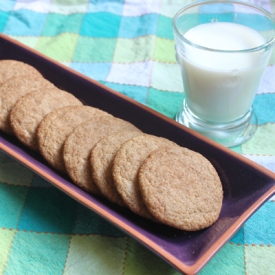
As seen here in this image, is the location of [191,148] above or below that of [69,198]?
above

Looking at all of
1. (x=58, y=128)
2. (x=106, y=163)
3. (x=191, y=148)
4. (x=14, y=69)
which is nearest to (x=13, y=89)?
(x=14, y=69)

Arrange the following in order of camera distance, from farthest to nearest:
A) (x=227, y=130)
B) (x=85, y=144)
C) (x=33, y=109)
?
1. (x=227, y=130)
2. (x=33, y=109)
3. (x=85, y=144)

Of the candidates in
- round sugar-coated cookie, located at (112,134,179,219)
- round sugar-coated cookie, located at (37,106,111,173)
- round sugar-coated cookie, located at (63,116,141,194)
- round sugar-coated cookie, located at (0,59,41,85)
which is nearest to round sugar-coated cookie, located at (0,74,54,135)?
round sugar-coated cookie, located at (0,59,41,85)

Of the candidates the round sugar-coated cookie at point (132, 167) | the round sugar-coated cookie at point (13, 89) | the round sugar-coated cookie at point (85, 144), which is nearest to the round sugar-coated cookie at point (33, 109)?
the round sugar-coated cookie at point (13, 89)

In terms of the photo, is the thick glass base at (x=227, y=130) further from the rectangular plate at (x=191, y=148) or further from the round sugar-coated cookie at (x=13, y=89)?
the round sugar-coated cookie at (x=13, y=89)

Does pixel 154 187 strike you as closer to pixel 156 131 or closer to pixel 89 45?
pixel 156 131

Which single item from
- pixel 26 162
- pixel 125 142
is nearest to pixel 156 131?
pixel 125 142

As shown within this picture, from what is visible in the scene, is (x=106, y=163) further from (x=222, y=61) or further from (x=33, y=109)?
(x=222, y=61)
